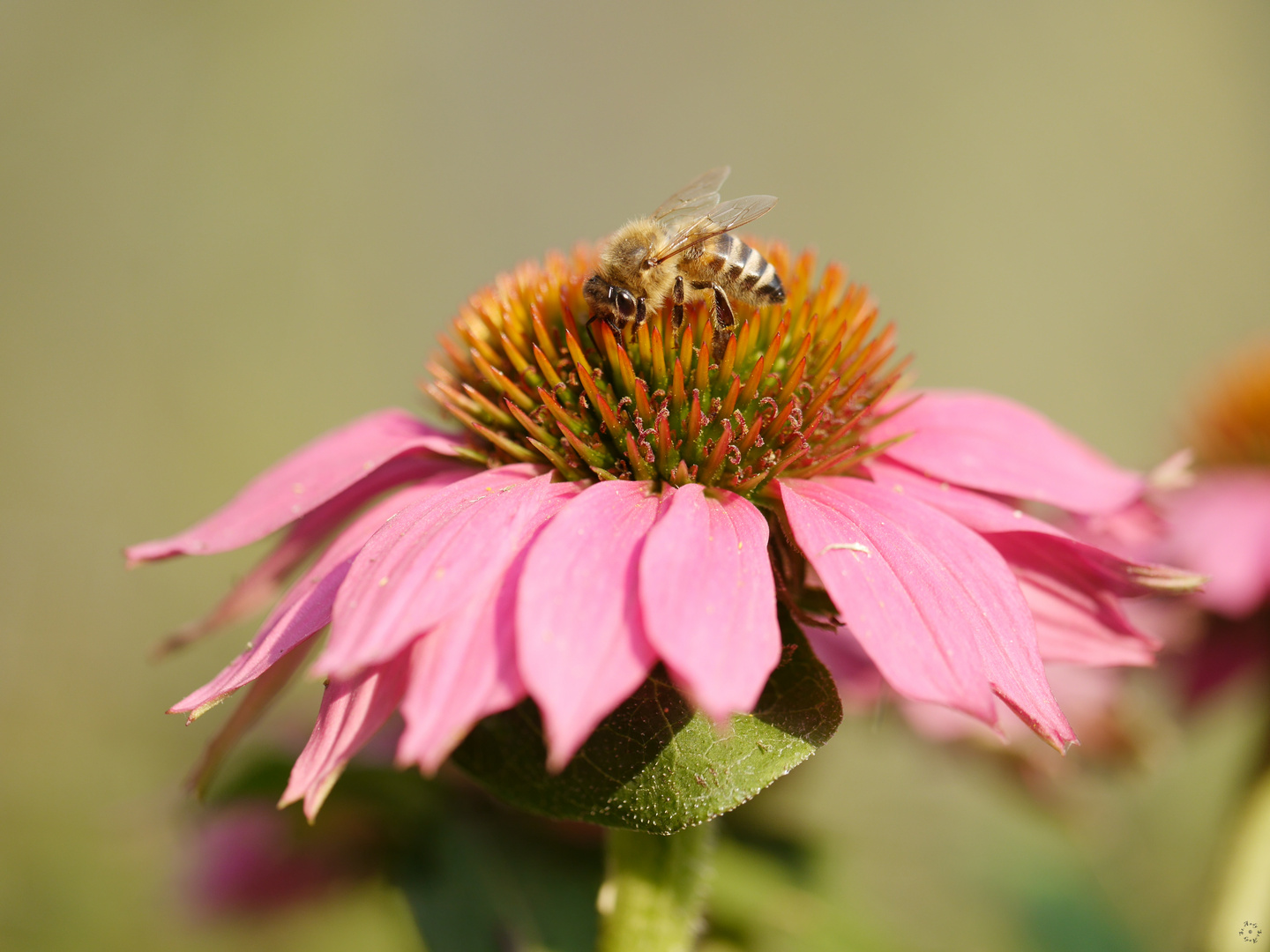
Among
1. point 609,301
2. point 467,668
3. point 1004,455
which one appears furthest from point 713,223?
point 467,668

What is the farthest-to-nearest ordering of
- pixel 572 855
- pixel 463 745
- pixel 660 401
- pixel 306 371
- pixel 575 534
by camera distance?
1. pixel 306 371
2. pixel 572 855
3. pixel 660 401
4. pixel 463 745
5. pixel 575 534

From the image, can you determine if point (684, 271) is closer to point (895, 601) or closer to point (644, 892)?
point (895, 601)

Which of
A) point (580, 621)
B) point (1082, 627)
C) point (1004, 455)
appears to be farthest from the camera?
point (1004, 455)

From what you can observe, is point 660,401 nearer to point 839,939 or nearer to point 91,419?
point 839,939

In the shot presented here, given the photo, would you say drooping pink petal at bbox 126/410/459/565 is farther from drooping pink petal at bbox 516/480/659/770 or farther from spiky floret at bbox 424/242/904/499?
drooping pink petal at bbox 516/480/659/770

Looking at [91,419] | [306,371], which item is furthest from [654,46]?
[91,419]

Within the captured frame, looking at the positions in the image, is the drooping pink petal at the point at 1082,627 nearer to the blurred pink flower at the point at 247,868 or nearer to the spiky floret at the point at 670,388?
the spiky floret at the point at 670,388
